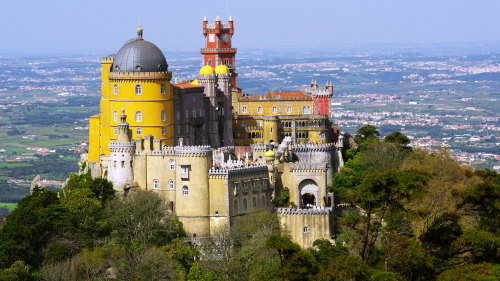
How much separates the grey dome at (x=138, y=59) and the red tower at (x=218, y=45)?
94.5ft

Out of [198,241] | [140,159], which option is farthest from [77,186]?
[198,241]

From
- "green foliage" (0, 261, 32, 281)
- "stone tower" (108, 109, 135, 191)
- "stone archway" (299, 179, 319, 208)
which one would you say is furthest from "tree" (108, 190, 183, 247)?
"stone archway" (299, 179, 319, 208)

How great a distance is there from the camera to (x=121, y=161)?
8700 cm

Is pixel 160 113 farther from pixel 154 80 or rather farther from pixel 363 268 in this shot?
pixel 363 268

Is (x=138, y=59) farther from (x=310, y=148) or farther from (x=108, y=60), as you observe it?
(x=310, y=148)

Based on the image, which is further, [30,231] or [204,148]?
[204,148]

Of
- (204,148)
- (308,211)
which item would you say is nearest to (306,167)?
(308,211)

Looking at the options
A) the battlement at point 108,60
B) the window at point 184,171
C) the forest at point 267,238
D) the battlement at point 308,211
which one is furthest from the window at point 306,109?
the window at point 184,171

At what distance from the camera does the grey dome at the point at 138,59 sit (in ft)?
302

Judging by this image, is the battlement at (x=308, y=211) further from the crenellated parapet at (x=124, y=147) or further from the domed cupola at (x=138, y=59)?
the domed cupola at (x=138, y=59)

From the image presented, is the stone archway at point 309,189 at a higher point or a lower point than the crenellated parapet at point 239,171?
lower

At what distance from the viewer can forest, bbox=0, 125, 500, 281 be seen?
65.0m

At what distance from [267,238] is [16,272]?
1942cm

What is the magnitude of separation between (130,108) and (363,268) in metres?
36.6
